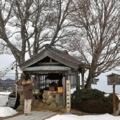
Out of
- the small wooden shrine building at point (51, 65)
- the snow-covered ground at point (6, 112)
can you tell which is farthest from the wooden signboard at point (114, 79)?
the snow-covered ground at point (6, 112)

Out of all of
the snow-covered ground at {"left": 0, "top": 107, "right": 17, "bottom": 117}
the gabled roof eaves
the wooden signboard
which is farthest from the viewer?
the gabled roof eaves

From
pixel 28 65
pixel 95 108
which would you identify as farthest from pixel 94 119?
pixel 28 65

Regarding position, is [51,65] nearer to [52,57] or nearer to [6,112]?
[52,57]

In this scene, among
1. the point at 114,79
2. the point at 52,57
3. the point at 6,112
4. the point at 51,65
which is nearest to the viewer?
the point at 6,112

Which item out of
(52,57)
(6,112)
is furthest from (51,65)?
(6,112)

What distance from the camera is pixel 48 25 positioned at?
64.9 feet

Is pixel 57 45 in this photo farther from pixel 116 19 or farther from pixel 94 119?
pixel 94 119

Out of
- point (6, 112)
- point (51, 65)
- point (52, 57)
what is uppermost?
point (52, 57)

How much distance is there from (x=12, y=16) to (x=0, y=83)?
11324 millimetres

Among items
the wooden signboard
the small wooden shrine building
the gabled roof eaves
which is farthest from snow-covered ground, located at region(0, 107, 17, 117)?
the wooden signboard

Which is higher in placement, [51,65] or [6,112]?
[51,65]

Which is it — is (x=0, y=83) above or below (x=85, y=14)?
below

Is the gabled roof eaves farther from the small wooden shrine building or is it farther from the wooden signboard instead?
the wooden signboard

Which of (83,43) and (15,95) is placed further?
(83,43)
